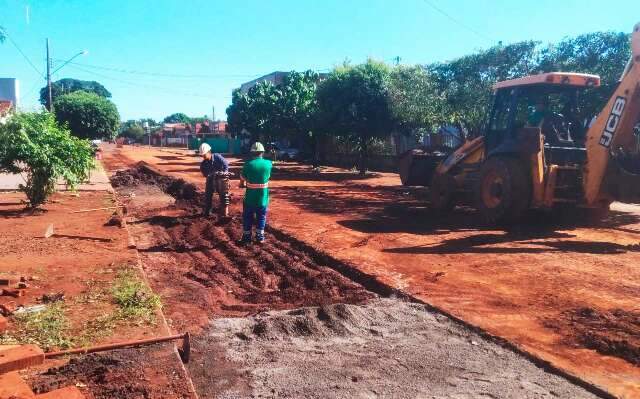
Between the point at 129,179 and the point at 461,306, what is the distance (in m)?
20.0

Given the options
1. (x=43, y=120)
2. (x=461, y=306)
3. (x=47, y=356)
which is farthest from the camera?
(x=43, y=120)

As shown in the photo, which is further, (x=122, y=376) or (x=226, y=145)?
(x=226, y=145)

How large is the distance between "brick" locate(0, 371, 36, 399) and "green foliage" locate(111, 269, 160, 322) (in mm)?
1702

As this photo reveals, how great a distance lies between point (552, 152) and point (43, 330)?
9512mm

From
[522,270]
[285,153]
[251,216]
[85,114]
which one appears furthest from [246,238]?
[285,153]

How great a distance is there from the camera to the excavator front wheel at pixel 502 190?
10.6m

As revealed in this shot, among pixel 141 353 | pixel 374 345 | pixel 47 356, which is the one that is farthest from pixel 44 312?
pixel 374 345

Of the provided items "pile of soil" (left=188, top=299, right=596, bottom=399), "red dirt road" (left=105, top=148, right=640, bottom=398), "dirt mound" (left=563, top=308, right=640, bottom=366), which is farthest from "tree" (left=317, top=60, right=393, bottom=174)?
"pile of soil" (left=188, top=299, right=596, bottom=399)

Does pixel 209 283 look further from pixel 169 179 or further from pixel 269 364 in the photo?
pixel 169 179

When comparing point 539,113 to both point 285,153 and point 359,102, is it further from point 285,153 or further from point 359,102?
point 285,153

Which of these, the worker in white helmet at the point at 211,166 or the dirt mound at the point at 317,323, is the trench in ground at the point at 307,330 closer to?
the dirt mound at the point at 317,323

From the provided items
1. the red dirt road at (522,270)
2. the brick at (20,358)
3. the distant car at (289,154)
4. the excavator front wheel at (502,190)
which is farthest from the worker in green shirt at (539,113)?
the distant car at (289,154)

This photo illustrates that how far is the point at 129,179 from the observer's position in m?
23.5

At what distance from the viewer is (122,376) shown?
13.2 feet
